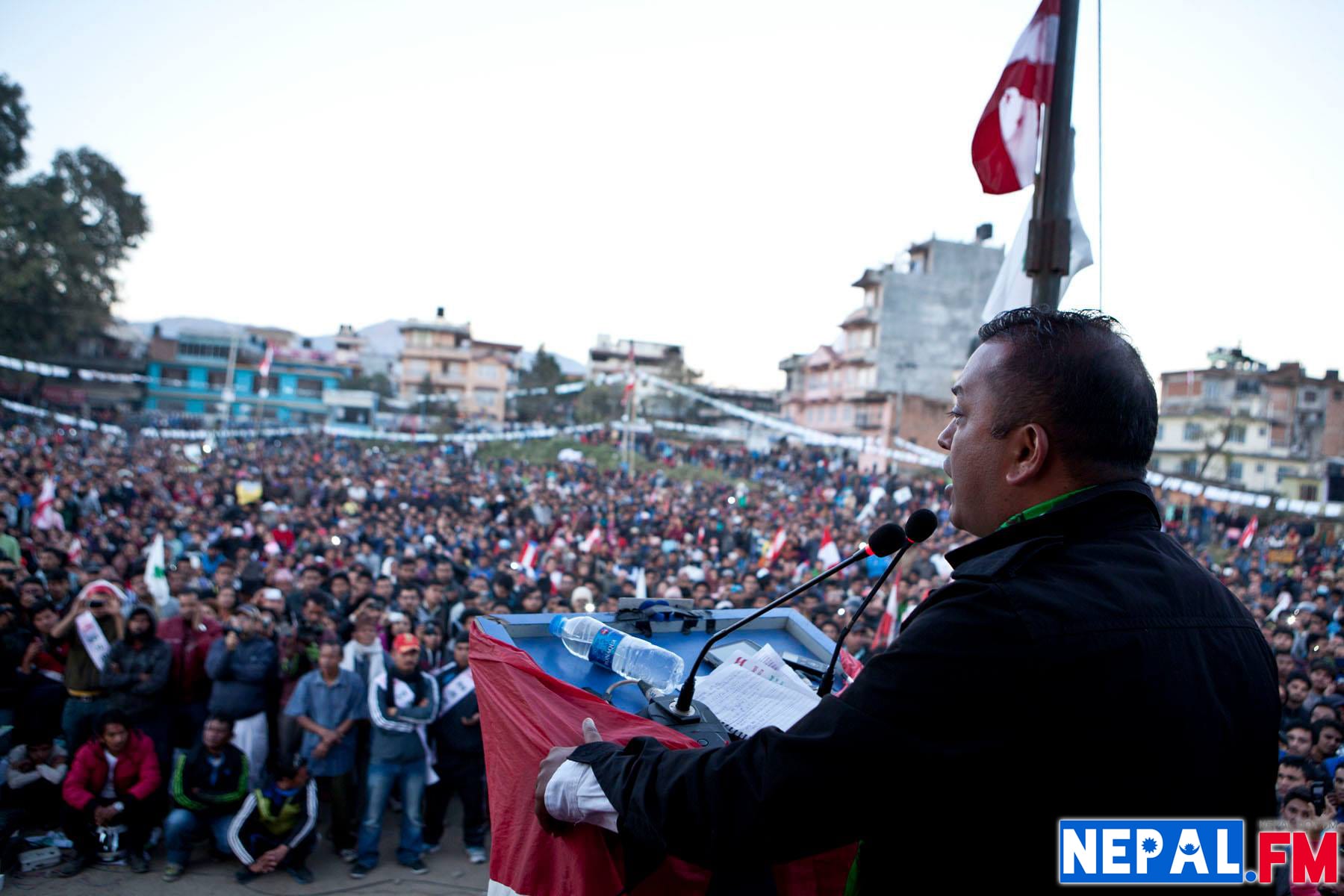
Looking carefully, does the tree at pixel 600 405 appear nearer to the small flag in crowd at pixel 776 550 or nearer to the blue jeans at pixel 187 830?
the small flag in crowd at pixel 776 550

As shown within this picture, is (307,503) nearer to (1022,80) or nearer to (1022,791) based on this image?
(1022,80)

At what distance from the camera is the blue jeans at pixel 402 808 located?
5883 mm

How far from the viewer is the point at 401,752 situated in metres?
6.03

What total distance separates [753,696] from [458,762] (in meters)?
5.14

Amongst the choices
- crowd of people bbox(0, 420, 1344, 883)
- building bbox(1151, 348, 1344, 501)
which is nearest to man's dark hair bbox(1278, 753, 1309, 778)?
crowd of people bbox(0, 420, 1344, 883)

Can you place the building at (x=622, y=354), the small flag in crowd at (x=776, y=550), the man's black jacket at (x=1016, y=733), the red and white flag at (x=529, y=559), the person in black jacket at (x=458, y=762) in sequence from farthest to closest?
1. the building at (x=622, y=354)
2. the small flag in crowd at (x=776, y=550)
3. the red and white flag at (x=529, y=559)
4. the person in black jacket at (x=458, y=762)
5. the man's black jacket at (x=1016, y=733)

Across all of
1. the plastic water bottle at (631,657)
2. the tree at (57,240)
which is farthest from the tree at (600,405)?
the plastic water bottle at (631,657)

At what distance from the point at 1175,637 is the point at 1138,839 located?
29 centimetres

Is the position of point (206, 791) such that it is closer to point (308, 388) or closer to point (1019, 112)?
point (1019, 112)

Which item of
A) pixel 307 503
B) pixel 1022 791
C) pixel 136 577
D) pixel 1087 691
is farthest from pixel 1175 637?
pixel 307 503

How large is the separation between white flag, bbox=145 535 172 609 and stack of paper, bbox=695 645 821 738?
29.3 ft

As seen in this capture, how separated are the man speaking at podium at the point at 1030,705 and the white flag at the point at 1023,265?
3.17 m

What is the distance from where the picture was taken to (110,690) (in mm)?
6078

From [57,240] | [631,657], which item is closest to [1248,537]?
[631,657]
